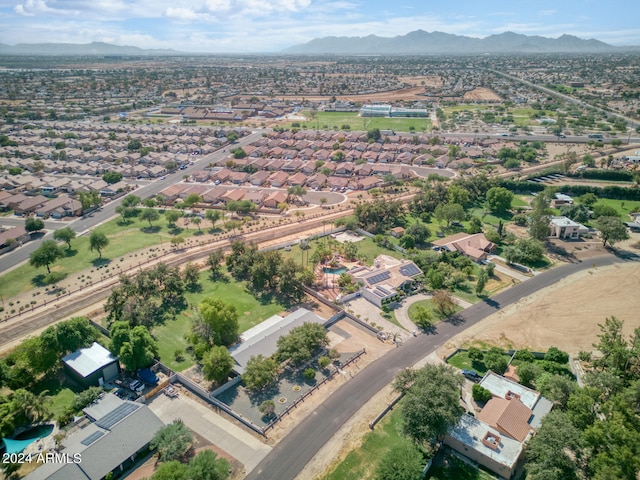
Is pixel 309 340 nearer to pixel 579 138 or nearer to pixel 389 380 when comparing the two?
pixel 389 380

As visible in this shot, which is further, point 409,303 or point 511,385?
point 409,303

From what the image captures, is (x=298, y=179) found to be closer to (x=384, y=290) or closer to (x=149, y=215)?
(x=149, y=215)

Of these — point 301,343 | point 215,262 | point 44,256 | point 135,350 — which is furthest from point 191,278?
point 44,256

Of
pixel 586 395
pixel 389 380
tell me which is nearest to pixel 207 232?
pixel 389 380

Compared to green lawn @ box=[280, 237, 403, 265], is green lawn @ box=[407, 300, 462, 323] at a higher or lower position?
lower

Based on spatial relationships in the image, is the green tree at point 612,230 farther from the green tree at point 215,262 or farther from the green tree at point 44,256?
the green tree at point 44,256

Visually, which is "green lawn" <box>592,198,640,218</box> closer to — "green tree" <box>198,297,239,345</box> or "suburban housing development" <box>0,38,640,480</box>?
"suburban housing development" <box>0,38,640,480</box>

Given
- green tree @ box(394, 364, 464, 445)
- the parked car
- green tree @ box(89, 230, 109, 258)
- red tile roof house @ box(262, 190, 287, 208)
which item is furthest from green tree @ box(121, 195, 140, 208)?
green tree @ box(394, 364, 464, 445)
